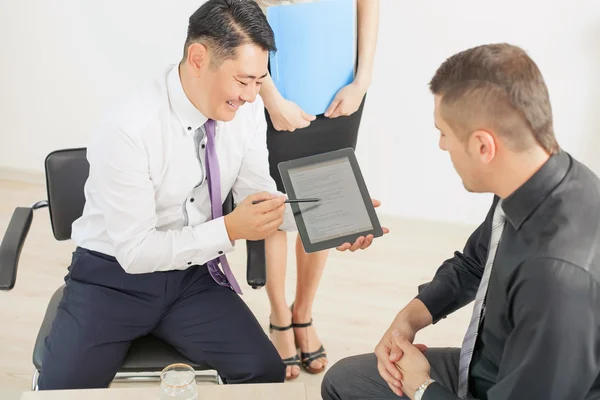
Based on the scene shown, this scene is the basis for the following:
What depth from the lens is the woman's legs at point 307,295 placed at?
280 centimetres

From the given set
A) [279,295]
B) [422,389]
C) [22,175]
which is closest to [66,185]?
[279,295]

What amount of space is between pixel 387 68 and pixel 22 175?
208cm

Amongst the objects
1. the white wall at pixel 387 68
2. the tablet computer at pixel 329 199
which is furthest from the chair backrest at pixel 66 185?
the white wall at pixel 387 68

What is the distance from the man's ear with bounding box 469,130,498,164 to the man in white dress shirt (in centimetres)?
68

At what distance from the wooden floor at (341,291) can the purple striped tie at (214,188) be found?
2.21 ft

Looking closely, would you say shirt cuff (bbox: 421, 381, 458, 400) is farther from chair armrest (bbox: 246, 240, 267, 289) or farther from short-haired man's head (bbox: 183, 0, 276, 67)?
short-haired man's head (bbox: 183, 0, 276, 67)

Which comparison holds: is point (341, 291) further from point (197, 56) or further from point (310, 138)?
point (197, 56)

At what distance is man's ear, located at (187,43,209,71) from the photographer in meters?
1.99

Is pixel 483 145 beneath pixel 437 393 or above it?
above

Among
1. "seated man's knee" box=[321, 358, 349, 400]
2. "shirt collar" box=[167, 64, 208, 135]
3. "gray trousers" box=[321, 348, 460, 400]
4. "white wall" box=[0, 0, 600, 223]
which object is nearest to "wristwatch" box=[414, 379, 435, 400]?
"gray trousers" box=[321, 348, 460, 400]

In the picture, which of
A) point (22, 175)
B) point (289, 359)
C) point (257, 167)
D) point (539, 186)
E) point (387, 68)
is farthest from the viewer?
point (22, 175)

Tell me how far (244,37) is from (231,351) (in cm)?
86

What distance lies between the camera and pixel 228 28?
6.48ft

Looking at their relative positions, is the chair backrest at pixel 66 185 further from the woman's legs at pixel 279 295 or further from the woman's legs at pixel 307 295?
the woman's legs at pixel 307 295
